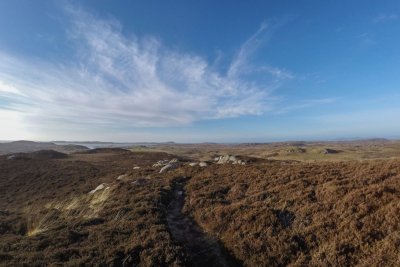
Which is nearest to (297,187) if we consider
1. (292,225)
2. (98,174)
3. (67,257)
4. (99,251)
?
(292,225)

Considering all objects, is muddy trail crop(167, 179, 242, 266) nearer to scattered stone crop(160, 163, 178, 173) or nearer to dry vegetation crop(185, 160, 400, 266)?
dry vegetation crop(185, 160, 400, 266)

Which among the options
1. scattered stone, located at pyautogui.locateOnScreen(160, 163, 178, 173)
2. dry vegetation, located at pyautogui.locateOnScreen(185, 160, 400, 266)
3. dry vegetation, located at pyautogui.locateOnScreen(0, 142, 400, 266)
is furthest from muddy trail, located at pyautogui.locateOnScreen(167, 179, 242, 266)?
scattered stone, located at pyautogui.locateOnScreen(160, 163, 178, 173)

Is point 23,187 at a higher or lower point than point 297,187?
lower

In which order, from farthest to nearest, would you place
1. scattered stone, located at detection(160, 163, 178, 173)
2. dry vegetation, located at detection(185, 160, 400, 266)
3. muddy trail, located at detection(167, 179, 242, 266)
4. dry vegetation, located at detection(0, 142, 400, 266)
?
scattered stone, located at detection(160, 163, 178, 173)
muddy trail, located at detection(167, 179, 242, 266)
dry vegetation, located at detection(0, 142, 400, 266)
dry vegetation, located at detection(185, 160, 400, 266)

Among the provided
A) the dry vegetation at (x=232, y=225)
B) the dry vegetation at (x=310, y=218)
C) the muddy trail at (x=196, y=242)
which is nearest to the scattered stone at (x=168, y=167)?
the dry vegetation at (x=232, y=225)

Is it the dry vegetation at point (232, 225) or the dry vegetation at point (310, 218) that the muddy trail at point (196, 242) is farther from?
the dry vegetation at point (310, 218)

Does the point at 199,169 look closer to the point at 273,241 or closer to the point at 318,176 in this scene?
the point at 318,176

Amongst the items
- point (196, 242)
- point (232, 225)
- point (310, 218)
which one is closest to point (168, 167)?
point (232, 225)

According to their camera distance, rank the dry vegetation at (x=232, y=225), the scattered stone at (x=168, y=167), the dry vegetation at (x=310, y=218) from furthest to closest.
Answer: the scattered stone at (x=168, y=167) < the dry vegetation at (x=232, y=225) < the dry vegetation at (x=310, y=218)
